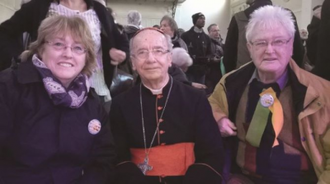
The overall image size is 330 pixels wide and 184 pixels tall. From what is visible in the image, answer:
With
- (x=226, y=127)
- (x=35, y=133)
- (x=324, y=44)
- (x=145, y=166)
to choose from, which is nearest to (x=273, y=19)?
(x=324, y=44)

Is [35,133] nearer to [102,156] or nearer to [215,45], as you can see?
[102,156]

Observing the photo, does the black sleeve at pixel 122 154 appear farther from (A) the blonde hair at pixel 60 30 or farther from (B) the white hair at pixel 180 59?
(B) the white hair at pixel 180 59

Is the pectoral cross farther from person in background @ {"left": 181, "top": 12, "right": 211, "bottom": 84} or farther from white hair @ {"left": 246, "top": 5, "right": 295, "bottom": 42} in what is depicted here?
person in background @ {"left": 181, "top": 12, "right": 211, "bottom": 84}

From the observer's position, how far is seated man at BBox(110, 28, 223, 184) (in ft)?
6.34

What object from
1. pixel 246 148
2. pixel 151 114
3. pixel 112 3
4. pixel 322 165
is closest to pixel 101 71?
pixel 151 114

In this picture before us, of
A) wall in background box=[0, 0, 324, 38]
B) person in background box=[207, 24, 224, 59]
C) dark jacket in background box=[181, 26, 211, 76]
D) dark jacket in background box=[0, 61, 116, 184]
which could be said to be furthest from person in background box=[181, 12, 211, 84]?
wall in background box=[0, 0, 324, 38]

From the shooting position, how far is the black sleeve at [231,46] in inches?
117

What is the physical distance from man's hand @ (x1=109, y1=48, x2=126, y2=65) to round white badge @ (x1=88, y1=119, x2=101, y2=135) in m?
0.63

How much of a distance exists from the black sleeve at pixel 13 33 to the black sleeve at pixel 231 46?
5.25 ft

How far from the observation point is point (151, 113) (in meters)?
2.00

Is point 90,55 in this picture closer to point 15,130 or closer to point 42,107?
point 42,107

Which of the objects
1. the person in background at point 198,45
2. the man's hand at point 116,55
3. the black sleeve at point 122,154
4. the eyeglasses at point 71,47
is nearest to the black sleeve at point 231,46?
the man's hand at point 116,55

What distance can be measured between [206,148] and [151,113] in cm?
37

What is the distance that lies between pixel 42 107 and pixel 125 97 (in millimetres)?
539
